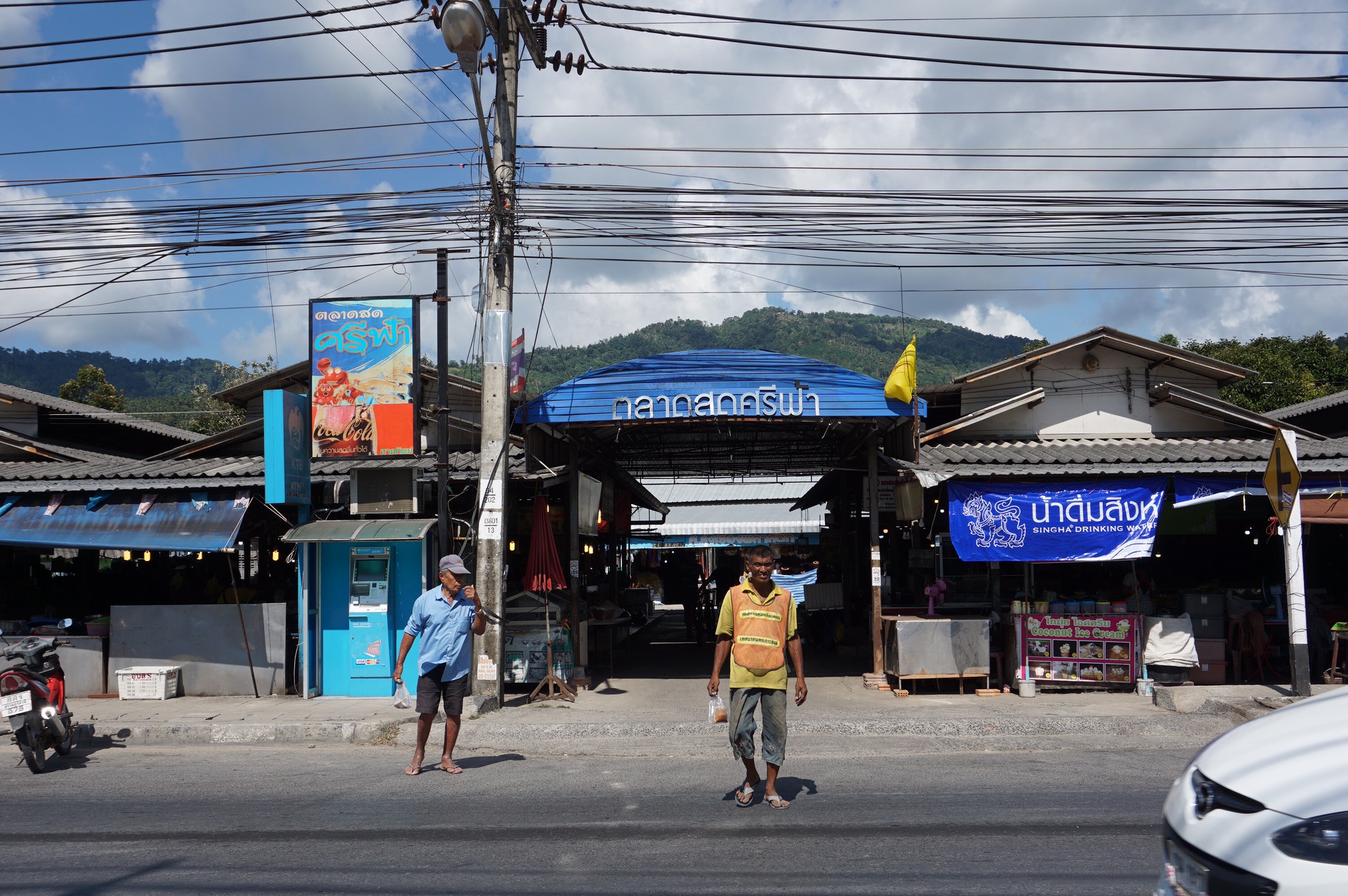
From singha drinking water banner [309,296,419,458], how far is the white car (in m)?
10.5

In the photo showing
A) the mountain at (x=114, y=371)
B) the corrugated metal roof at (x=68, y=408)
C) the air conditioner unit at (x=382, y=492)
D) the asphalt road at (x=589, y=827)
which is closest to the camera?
the asphalt road at (x=589, y=827)

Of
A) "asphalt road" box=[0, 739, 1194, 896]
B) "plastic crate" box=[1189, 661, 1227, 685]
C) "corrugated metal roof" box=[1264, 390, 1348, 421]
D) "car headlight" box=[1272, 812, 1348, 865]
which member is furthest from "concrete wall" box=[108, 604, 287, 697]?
"corrugated metal roof" box=[1264, 390, 1348, 421]

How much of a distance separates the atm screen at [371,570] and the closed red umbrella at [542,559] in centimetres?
186

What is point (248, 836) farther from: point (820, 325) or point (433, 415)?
point (820, 325)

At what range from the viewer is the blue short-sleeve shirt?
8.41m

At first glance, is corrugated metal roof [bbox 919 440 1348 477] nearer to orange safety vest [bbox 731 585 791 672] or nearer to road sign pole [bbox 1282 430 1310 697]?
road sign pole [bbox 1282 430 1310 697]

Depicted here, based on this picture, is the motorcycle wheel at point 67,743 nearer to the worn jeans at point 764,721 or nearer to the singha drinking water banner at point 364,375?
the singha drinking water banner at point 364,375

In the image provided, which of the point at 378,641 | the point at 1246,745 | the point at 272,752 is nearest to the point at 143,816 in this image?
the point at 272,752

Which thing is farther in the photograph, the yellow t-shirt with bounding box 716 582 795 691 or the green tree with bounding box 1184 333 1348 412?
the green tree with bounding box 1184 333 1348 412

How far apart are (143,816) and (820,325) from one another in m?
132

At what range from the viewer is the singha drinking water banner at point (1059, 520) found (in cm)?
1278

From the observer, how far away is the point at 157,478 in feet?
43.1

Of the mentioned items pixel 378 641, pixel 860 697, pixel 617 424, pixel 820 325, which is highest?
pixel 820 325

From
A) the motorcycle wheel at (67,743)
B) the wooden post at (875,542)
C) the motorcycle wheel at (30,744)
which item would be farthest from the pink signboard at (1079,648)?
the motorcycle wheel at (30,744)
